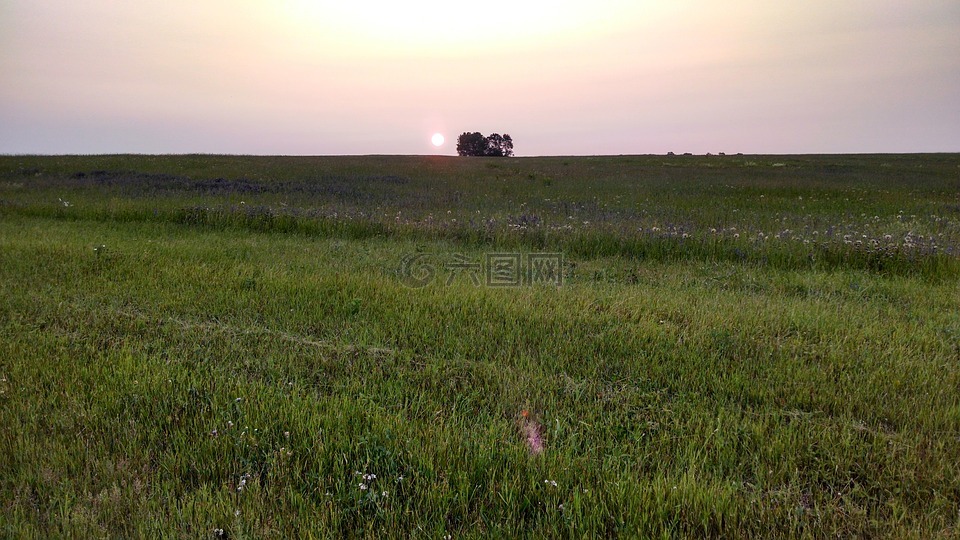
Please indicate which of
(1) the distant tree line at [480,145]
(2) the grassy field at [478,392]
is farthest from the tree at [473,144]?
(2) the grassy field at [478,392]

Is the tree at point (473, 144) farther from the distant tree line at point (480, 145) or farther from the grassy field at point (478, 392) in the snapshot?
the grassy field at point (478, 392)

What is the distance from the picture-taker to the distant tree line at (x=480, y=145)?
102750 mm

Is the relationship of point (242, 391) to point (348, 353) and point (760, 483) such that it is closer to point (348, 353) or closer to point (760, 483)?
point (348, 353)

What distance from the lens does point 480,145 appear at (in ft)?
338

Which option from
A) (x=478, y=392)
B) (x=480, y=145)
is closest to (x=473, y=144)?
(x=480, y=145)

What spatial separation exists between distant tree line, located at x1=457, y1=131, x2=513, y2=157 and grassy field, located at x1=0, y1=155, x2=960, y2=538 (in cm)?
9696

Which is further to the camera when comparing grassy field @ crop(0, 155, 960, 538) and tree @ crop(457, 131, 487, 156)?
tree @ crop(457, 131, 487, 156)

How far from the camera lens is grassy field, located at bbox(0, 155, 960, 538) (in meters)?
2.69

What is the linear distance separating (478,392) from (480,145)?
102786 millimetres

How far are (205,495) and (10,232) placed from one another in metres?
12.1

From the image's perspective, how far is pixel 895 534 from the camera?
8.32 ft

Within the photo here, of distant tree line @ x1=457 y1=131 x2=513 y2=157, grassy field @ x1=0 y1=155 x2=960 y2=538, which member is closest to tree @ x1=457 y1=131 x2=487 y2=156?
distant tree line @ x1=457 y1=131 x2=513 y2=157

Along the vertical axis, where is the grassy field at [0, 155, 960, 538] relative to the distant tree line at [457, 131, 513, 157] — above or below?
below

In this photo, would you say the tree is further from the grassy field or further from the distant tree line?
the grassy field
